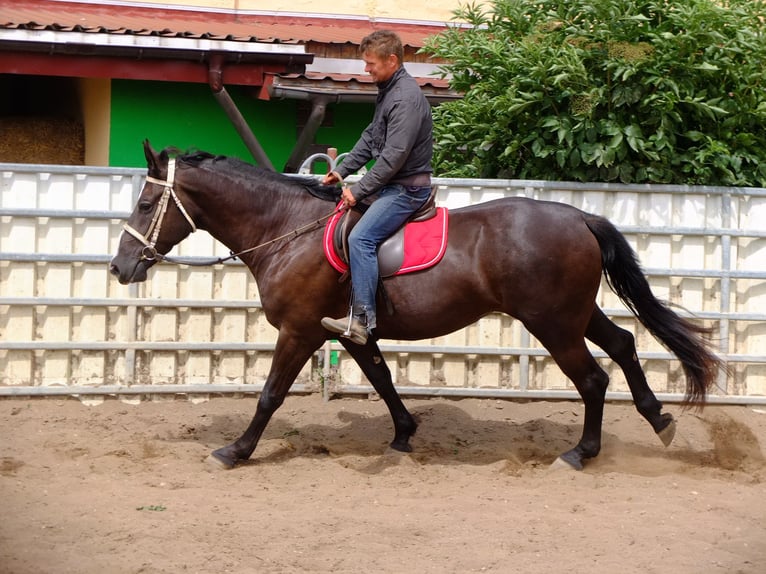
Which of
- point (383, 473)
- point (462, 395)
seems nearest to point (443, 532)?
point (383, 473)

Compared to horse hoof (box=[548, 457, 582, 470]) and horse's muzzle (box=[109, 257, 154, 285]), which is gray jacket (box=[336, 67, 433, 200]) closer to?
horse's muzzle (box=[109, 257, 154, 285])

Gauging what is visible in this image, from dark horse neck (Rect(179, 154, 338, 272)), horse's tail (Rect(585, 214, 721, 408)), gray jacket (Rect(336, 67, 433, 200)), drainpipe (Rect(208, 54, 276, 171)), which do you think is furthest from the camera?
drainpipe (Rect(208, 54, 276, 171))

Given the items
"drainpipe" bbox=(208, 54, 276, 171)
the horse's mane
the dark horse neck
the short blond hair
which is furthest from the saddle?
"drainpipe" bbox=(208, 54, 276, 171)

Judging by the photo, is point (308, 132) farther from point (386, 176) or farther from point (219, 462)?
point (219, 462)

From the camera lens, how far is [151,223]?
666 centimetres

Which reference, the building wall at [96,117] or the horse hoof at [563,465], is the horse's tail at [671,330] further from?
the building wall at [96,117]

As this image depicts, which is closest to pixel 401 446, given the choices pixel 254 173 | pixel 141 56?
pixel 254 173

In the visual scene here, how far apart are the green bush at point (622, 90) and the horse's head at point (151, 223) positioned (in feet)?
9.87

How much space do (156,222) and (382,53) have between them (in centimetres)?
189

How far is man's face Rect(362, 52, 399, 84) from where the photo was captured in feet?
20.9

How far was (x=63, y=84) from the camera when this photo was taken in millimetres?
13062

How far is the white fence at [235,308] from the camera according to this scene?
26.2 feet

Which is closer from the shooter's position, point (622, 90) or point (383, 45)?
point (383, 45)

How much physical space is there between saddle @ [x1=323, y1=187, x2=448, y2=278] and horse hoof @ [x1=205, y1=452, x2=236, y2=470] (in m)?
1.48
